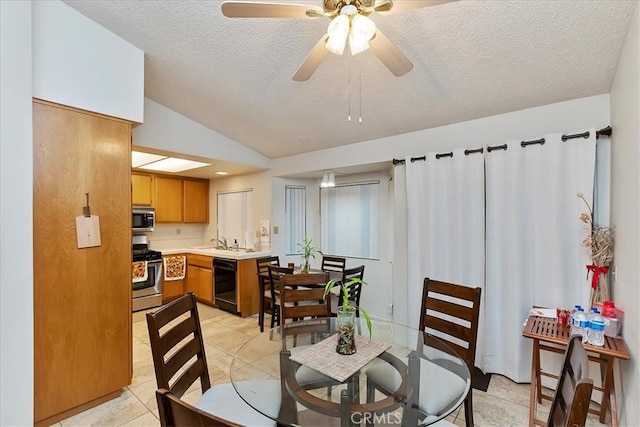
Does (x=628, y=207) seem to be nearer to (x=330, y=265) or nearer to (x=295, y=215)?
(x=330, y=265)

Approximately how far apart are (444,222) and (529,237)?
27.2 inches

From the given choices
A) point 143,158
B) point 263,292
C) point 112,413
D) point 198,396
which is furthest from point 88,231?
point 143,158

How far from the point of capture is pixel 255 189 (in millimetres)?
4895

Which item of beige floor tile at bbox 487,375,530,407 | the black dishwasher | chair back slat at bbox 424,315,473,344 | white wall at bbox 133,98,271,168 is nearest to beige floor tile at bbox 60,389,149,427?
the black dishwasher

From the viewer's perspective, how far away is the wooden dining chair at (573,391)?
767 millimetres

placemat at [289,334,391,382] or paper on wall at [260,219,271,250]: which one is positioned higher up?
paper on wall at [260,219,271,250]

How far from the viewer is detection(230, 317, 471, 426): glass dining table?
1261 mm

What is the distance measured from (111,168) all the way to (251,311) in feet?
9.01

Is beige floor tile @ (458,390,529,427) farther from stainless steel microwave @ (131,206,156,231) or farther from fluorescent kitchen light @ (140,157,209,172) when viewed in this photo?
stainless steel microwave @ (131,206,156,231)

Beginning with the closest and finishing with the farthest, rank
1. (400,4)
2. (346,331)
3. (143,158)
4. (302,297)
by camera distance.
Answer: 1. (400,4)
2. (346,331)
3. (302,297)
4. (143,158)

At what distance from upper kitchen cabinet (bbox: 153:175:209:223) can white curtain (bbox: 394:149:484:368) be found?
396cm

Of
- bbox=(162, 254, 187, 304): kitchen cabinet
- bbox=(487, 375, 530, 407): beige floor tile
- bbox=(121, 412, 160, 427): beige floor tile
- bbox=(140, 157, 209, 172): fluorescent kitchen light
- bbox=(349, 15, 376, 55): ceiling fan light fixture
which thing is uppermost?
bbox=(349, 15, 376, 55): ceiling fan light fixture

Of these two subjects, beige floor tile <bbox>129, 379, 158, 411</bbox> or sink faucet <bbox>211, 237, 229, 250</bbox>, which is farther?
sink faucet <bbox>211, 237, 229, 250</bbox>

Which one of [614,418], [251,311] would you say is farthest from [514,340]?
[251,311]
